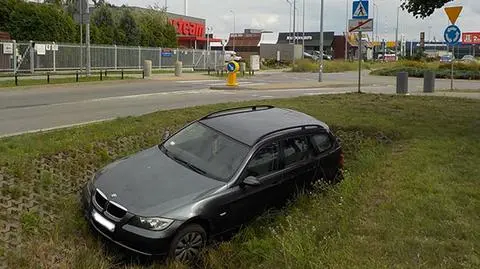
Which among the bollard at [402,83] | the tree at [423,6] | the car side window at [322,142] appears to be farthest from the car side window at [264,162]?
the bollard at [402,83]

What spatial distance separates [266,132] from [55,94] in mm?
14972

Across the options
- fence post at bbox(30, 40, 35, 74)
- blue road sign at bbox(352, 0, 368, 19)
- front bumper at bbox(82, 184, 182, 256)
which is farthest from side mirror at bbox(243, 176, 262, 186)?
fence post at bbox(30, 40, 35, 74)

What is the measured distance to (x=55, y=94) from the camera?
19.1 metres

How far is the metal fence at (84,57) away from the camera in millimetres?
27858

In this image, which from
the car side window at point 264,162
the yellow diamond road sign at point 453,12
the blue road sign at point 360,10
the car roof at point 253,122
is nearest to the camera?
the car side window at point 264,162

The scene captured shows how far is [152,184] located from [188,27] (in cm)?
6085

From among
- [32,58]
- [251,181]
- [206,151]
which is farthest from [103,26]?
[251,181]

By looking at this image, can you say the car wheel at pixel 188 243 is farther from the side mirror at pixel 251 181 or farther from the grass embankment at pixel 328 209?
the side mirror at pixel 251 181

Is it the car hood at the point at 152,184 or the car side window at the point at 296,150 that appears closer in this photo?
the car hood at the point at 152,184

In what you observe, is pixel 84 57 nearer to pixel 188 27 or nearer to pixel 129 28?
pixel 129 28

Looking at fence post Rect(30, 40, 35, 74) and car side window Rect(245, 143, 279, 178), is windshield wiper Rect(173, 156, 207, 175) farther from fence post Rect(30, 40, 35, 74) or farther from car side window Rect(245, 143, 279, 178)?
fence post Rect(30, 40, 35, 74)

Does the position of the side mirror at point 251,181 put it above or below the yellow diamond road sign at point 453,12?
below

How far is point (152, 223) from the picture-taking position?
4848 mm

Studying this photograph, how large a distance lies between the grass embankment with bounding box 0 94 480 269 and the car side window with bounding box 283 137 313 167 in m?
0.51
